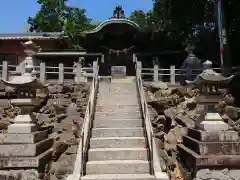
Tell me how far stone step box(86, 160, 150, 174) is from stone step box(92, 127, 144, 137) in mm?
1702

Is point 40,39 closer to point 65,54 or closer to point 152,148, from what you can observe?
point 65,54

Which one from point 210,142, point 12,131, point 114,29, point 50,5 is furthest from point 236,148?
point 50,5

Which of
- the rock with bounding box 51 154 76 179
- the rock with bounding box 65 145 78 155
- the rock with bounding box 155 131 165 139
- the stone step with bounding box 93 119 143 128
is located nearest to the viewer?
the rock with bounding box 51 154 76 179

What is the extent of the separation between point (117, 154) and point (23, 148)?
9.48 ft

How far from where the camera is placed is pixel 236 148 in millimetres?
7258

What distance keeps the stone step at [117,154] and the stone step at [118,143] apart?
47cm

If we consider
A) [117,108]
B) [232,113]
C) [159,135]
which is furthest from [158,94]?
[159,135]

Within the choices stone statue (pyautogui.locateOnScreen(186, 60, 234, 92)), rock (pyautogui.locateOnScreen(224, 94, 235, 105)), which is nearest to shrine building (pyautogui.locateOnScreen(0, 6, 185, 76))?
rock (pyautogui.locateOnScreen(224, 94, 235, 105))

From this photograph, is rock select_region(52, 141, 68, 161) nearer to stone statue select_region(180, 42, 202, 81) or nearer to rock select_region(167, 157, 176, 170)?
rock select_region(167, 157, 176, 170)

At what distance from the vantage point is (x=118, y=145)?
949cm

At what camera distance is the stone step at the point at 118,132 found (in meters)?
A: 10.1

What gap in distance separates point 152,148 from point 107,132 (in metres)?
2.23

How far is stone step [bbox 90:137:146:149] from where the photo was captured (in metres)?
9.48

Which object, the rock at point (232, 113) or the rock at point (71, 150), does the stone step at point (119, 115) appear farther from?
the rock at point (232, 113)
